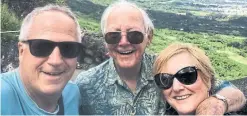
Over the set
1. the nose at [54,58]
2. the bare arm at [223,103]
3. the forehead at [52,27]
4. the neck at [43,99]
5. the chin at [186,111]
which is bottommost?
the chin at [186,111]

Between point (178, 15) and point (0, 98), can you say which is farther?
point (178, 15)

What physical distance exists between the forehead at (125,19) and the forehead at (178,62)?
8.9 inches

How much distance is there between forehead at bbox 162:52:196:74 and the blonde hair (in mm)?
13

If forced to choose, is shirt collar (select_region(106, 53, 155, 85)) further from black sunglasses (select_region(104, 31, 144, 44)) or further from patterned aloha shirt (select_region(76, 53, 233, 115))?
black sunglasses (select_region(104, 31, 144, 44))

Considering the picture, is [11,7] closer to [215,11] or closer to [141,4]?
[141,4]

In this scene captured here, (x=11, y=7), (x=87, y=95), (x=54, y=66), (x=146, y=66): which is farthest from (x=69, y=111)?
(x=11, y=7)

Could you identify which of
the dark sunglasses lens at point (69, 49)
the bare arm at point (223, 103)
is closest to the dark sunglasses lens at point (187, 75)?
the bare arm at point (223, 103)

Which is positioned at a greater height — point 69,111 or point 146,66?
point 146,66

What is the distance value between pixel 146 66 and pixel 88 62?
31cm

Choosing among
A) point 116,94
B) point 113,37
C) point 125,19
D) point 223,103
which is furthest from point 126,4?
point 223,103

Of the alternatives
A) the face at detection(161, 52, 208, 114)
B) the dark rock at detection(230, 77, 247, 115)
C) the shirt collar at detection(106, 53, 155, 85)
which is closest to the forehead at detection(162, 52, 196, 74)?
the face at detection(161, 52, 208, 114)

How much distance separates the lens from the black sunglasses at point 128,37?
200cm

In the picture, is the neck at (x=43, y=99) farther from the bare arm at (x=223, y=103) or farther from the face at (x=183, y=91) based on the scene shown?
the bare arm at (x=223, y=103)

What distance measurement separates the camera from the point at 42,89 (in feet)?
6.11
